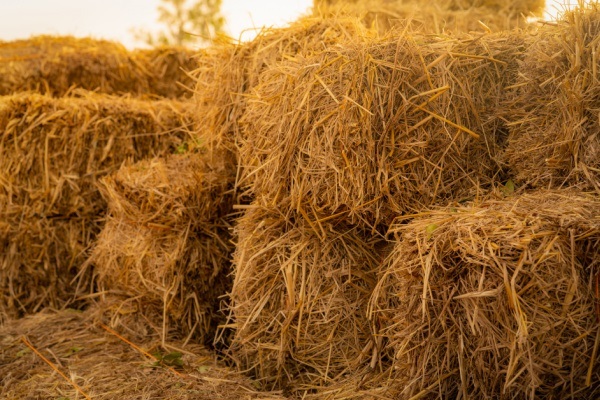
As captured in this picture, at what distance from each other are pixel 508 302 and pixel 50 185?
2.92 metres

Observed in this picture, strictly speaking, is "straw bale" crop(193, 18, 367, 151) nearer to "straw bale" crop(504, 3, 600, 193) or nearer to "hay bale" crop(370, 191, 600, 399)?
"straw bale" crop(504, 3, 600, 193)

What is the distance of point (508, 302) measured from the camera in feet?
6.07

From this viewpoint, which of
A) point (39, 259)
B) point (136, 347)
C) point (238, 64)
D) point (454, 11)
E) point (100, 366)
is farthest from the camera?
point (454, 11)

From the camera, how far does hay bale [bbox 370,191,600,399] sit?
1.84 metres

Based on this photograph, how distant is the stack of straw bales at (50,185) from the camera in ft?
12.8

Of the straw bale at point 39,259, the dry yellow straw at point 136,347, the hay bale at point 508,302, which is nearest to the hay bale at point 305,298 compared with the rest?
the dry yellow straw at point 136,347

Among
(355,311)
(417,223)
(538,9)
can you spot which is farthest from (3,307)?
(538,9)

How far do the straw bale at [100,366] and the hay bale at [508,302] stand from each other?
32.7 inches

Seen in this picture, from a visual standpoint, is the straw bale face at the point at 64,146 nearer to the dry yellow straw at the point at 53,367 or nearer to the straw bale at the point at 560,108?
the dry yellow straw at the point at 53,367

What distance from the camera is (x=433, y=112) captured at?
2367 mm

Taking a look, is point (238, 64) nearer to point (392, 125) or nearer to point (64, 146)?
point (392, 125)

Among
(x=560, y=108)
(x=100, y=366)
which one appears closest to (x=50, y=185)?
(x=100, y=366)

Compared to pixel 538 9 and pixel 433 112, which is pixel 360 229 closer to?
pixel 433 112

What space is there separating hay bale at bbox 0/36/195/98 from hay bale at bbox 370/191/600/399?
3.00 meters
